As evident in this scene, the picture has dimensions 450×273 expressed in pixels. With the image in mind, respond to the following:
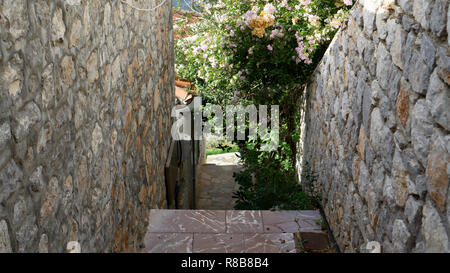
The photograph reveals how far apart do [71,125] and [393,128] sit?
1.46 m

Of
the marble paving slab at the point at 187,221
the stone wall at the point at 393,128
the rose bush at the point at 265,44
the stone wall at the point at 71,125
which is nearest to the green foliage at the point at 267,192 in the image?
the marble paving slab at the point at 187,221

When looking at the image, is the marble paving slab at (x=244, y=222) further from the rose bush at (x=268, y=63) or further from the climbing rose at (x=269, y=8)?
the climbing rose at (x=269, y=8)

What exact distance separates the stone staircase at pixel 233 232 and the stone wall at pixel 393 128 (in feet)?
1.09

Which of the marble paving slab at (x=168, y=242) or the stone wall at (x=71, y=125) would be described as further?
the marble paving slab at (x=168, y=242)

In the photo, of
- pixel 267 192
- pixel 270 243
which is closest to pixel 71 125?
pixel 270 243

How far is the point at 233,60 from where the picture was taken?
5.94m

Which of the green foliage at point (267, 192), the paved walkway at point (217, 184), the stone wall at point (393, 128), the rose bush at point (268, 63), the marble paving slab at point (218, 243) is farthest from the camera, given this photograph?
the paved walkway at point (217, 184)

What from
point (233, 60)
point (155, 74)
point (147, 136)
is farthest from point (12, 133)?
point (233, 60)

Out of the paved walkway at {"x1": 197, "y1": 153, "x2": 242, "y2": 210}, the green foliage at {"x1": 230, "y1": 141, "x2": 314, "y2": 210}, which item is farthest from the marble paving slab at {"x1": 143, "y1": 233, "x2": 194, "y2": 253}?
the paved walkway at {"x1": 197, "y1": 153, "x2": 242, "y2": 210}

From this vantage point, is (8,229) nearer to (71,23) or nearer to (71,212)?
(71,212)

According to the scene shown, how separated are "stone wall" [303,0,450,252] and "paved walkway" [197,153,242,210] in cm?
480

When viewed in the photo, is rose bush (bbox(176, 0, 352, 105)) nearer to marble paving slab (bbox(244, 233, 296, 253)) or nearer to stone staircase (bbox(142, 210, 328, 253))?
stone staircase (bbox(142, 210, 328, 253))

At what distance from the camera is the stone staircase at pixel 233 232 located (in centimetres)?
328

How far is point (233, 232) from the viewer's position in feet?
11.6
